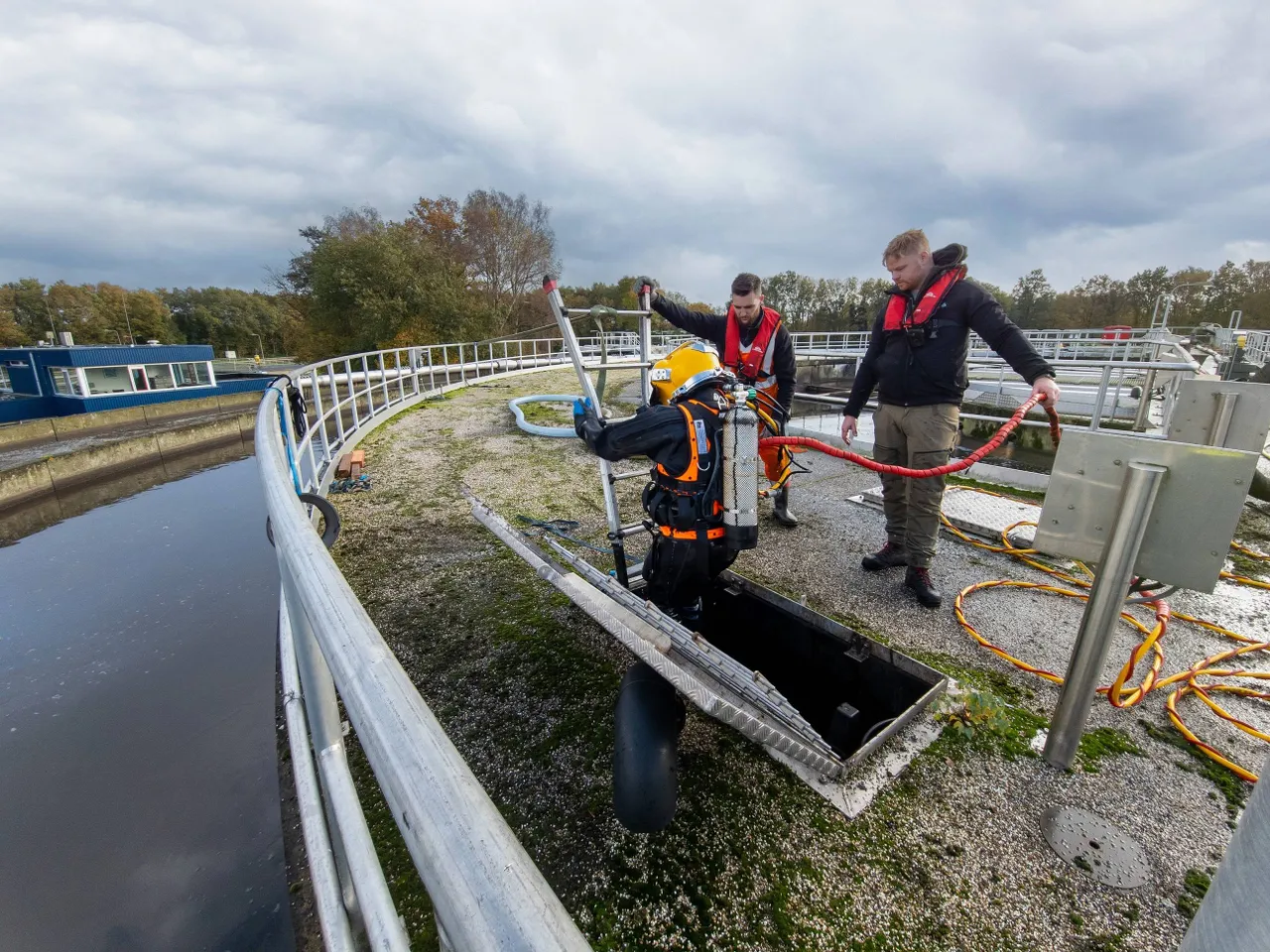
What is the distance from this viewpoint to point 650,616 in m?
2.14

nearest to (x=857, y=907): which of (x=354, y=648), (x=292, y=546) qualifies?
(x=354, y=648)

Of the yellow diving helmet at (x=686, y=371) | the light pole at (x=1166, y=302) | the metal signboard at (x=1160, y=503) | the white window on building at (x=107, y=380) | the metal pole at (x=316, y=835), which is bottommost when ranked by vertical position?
the white window on building at (x=107, y=380)

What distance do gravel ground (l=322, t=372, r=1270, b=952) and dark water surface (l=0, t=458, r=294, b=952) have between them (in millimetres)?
942

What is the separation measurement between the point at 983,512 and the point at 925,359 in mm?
1852

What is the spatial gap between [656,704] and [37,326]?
269ft

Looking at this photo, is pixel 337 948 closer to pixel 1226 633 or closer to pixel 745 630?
pixel 745 630

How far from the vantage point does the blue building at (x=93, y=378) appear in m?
Answer: 20.5

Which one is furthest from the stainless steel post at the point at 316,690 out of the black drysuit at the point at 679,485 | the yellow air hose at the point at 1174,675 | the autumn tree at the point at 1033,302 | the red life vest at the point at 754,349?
the autumn tree at the point at 1033,302

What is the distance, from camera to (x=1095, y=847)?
63.6 inches

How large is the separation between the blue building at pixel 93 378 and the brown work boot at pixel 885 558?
81.7 ft

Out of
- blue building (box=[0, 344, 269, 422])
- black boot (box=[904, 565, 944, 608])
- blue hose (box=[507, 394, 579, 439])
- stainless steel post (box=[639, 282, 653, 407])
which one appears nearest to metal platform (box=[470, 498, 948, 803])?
black boot (box=[904, 565, 944, 608])

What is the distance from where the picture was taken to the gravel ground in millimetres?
1436

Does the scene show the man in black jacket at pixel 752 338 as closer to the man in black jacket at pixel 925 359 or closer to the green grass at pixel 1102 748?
the man in black jacket at pixel 925 359

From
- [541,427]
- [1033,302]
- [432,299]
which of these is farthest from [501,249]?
[1033,302]
